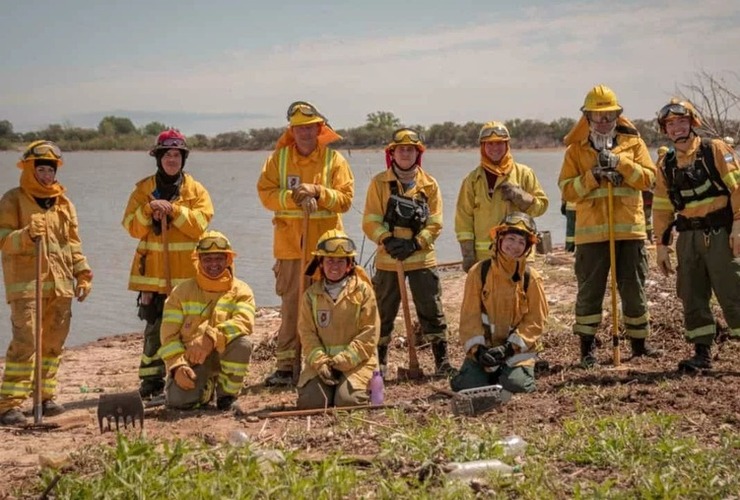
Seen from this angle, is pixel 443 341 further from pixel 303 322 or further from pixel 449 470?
pixel 449 470

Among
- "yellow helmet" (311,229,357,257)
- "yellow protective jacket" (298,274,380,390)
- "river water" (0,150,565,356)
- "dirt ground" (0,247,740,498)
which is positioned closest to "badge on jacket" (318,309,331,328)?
"yellow protective jacket" (298,274,380,390)

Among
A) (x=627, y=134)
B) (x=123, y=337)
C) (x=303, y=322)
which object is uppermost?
(x=627, y=134)

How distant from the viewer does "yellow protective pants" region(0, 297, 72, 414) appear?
7.39m

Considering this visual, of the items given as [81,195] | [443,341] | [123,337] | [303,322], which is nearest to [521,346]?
[443,341]

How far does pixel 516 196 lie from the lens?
7742mm

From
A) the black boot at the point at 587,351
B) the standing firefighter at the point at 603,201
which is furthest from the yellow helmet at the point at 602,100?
the black boot at the point at 587,351

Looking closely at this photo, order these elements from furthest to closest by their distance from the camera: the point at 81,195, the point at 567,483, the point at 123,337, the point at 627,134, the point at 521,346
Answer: the point at 81,195 < the point at 123,337 < the point at 627,134 < the point at 521,346 < the point at 567,483

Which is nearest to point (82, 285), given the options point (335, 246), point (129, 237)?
point (335, 246)

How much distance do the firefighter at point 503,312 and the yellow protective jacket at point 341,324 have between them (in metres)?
0.68

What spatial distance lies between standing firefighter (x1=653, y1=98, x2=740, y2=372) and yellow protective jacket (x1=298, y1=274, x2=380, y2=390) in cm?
233

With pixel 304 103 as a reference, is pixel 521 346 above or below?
below

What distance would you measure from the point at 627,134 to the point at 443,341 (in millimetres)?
2227

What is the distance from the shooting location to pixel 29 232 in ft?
24.0

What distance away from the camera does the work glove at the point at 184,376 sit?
713 centimetres
